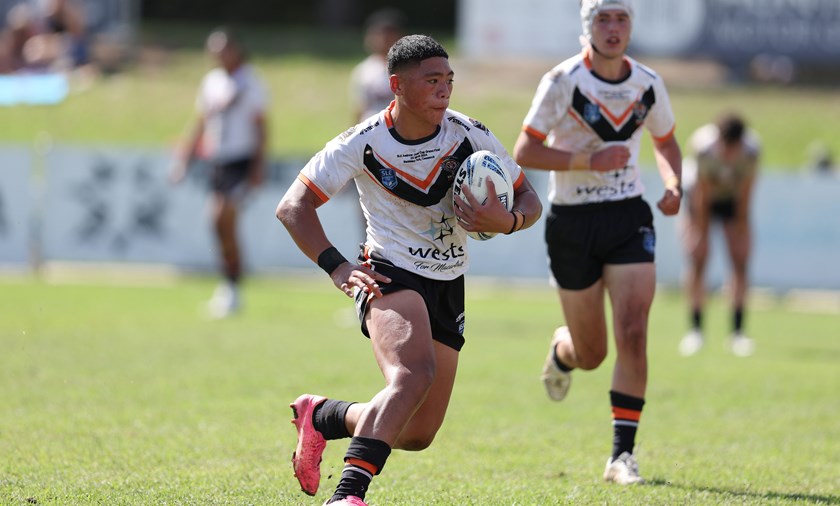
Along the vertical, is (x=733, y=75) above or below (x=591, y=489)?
below

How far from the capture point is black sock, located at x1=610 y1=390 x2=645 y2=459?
6645 mm

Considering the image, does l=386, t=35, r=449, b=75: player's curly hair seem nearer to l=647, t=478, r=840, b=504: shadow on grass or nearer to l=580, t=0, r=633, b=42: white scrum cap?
l=580, t=0, r=633, b=42: white scrum cap

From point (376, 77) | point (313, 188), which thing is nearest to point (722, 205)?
point (376, 77)

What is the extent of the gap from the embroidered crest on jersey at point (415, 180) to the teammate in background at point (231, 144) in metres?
8.69

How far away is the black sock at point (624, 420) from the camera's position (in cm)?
664

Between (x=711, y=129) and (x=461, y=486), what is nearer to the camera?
(x=461, y=486)

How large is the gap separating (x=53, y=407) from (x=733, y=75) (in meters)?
24.3

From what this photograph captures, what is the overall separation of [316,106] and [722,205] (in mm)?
17301

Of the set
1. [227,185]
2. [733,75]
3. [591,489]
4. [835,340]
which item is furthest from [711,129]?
[733,75]

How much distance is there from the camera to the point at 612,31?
686 cm

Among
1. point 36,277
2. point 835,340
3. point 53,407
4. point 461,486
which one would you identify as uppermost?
point 461,486

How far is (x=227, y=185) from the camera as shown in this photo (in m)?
14.5

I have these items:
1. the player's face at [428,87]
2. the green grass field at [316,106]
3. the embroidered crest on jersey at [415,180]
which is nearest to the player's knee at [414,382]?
the embroidered crest on jersey at [415,180]

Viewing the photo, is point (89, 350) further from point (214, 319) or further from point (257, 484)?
point (257, 484)
